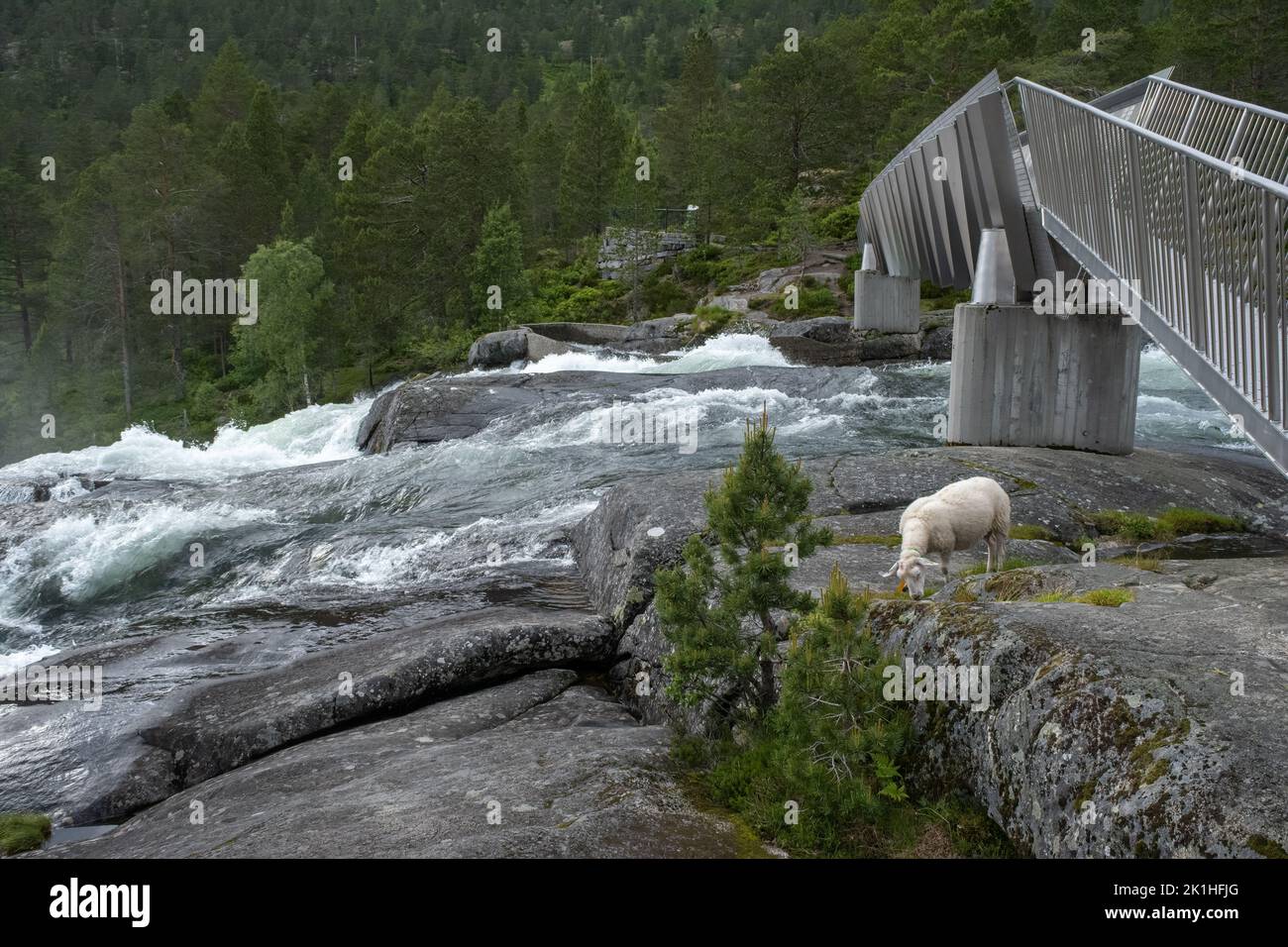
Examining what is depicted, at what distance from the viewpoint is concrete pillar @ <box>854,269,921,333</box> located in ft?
152

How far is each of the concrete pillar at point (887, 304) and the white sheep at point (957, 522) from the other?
120 ft

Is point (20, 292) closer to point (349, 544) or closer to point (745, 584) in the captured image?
point (349, 544)

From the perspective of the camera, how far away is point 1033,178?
62.5 feet


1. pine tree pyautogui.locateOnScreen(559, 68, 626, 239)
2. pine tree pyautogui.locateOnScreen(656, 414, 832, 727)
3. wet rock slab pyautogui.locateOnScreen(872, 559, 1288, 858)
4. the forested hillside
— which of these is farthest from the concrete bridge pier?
pine tree pyautogui.locateOnScreen(656, 414, 832, 727)

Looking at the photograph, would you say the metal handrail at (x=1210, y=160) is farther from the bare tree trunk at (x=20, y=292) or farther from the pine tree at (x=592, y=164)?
the bare tree trunk at (x=20, y=292)

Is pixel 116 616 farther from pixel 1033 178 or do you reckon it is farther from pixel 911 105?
pixel 911 105

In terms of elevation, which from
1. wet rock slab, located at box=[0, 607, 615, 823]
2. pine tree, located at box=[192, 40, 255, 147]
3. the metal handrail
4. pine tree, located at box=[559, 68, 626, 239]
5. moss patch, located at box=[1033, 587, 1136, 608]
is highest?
pine tree, located at box=[192, 40, 255, 147]

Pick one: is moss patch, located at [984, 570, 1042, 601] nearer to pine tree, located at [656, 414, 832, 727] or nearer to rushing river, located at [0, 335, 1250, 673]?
pine tree, located at [656, 414, 832, 727]

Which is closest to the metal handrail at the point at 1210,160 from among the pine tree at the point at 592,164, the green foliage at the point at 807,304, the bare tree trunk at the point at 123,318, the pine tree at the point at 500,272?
the green foliage at the point at 807,304

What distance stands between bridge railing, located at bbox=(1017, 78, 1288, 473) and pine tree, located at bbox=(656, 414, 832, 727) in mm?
3298

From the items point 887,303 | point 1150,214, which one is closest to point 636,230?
point 887,303

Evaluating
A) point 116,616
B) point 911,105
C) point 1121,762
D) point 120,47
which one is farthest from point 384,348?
point 120,47

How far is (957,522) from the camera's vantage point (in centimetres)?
1031

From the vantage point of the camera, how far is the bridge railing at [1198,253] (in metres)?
7.08
